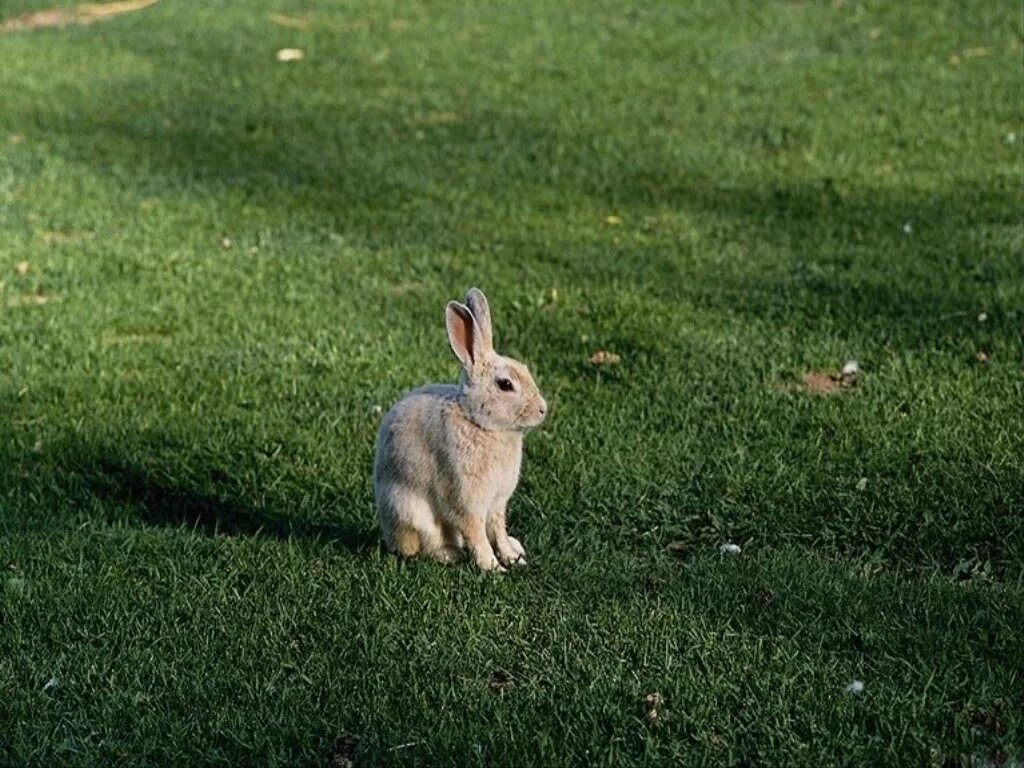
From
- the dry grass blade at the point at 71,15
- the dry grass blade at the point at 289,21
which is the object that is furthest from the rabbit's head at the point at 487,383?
the dry grass blade at the point at 71,15

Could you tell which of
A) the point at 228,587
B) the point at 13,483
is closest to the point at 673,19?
the point at 13,483

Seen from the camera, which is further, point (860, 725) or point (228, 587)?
point (228, 587)

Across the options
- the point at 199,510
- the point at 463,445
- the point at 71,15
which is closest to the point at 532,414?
the point at 463,445

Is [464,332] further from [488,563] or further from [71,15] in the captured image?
[71,15]

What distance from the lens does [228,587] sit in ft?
16.3

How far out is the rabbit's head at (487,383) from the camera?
4.84 m

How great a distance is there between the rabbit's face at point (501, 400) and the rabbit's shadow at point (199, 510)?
35.3 inches

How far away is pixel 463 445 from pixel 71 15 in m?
14.3

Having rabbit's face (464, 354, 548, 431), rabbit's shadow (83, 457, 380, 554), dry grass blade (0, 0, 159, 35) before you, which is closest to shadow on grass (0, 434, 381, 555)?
rabbit's shadow (83, 457, 380, 554)

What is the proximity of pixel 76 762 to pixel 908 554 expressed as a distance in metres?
2.84

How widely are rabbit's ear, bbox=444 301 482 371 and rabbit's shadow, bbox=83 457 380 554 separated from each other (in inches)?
38.6

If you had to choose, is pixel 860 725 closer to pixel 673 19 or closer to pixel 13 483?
pixel 13 483

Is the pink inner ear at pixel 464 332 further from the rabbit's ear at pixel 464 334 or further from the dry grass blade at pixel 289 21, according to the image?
the dry grass blade at pixel 289 21

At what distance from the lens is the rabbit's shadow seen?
572cm
